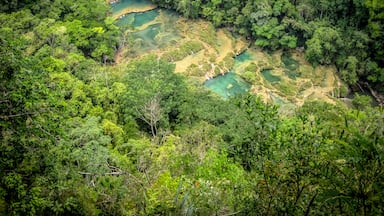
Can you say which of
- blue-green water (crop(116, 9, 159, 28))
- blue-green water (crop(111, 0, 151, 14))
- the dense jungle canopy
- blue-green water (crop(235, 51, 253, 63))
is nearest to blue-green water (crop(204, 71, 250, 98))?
blue-green water (crop(235, 51, 253, 63))

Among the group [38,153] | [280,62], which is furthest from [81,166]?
[280,62]

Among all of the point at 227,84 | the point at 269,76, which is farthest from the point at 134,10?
the point at 269,76

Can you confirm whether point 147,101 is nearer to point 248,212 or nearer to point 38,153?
point 38,153

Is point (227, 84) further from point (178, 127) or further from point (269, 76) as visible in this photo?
point (178, 127)

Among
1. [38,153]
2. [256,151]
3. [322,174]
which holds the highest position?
[322,174]

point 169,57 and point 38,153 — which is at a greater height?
point 38,153

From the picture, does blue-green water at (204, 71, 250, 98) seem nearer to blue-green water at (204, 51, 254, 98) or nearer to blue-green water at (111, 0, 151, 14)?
blue-green water at (204, 51, 254, 98)

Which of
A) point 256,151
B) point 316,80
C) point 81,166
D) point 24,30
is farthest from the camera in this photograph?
point 316,80
